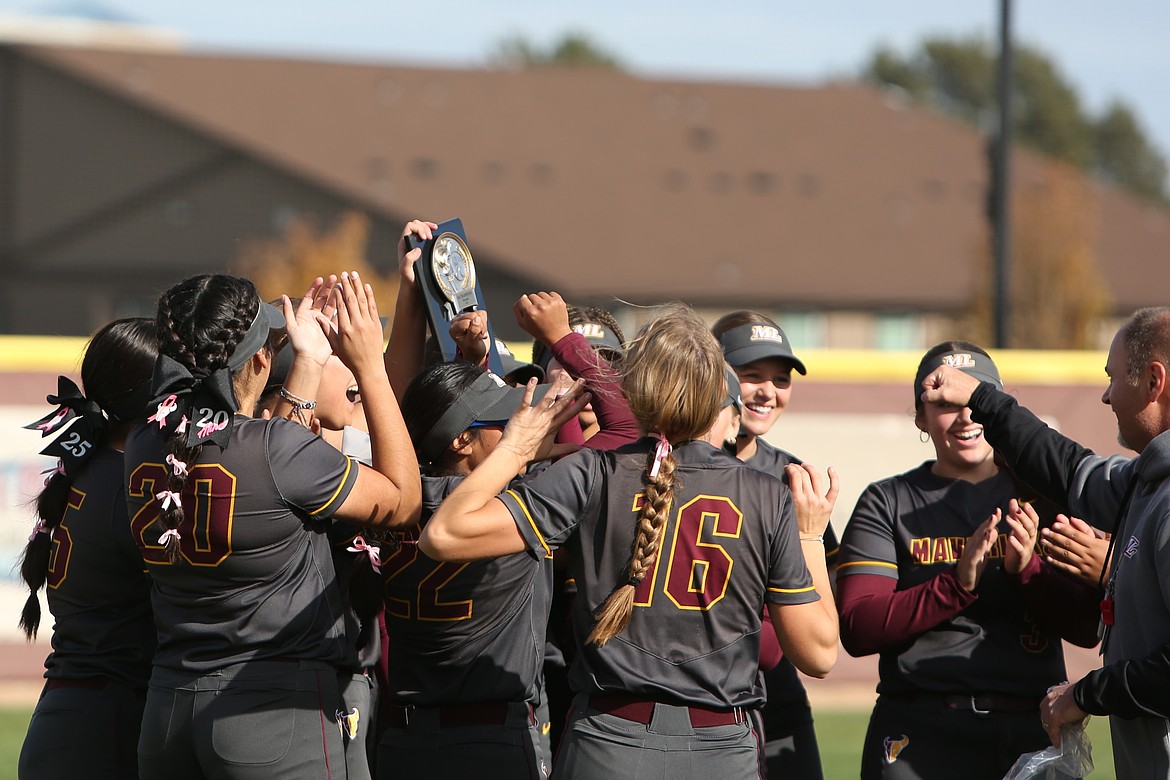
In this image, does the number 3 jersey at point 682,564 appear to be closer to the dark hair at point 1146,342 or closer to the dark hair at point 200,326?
the dark hair at point 200,326

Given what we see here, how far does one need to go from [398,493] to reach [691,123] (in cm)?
2657

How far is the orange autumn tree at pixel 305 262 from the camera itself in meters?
20.6

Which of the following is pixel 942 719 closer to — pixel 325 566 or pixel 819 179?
pixel 325 566

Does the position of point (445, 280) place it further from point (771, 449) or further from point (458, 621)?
point (771, 449)

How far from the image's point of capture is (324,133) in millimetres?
26938

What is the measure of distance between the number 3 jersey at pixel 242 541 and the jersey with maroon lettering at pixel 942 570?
1782 mm

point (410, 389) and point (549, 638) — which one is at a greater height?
point (410, 389)

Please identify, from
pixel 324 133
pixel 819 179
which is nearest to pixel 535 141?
pixel 324 133

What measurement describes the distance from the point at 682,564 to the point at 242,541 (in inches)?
40.5

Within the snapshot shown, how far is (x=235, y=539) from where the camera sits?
117 inches

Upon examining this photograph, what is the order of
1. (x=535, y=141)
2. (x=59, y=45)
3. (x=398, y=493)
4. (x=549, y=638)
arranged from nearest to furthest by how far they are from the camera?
(x=398, y=493) → (x=549, y=638) → (x=59, y=45) → (x=535, y=141)

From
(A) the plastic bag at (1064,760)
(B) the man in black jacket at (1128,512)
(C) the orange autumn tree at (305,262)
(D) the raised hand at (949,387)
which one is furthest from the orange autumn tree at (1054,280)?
(A) the plastic bag at (1064,760)

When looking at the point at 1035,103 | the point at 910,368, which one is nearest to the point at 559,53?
the point at 1035,103

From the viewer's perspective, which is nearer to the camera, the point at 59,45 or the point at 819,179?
the point at 59,45
